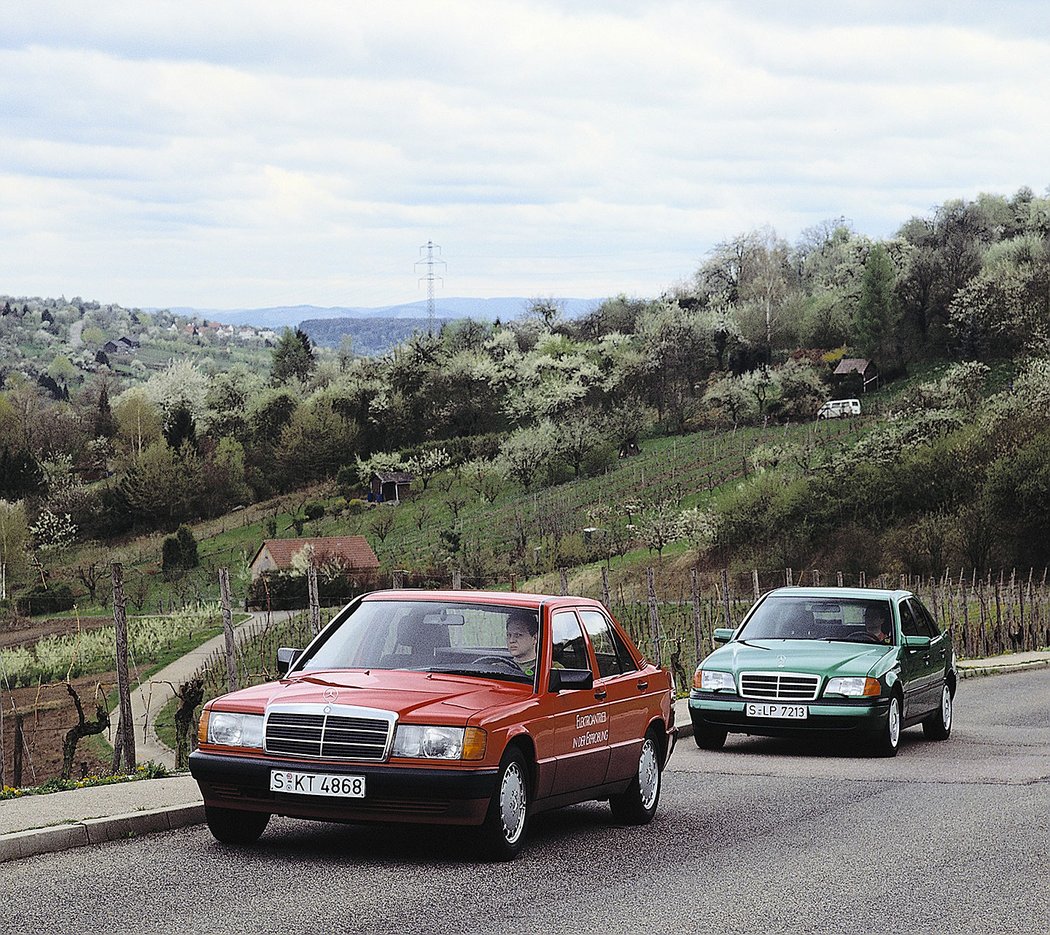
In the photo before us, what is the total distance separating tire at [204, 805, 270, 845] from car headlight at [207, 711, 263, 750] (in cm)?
52

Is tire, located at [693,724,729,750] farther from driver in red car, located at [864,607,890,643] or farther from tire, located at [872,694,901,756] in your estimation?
driver in red car, located at [864,607,890,643]

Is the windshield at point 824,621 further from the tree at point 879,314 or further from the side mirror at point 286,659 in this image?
the tree at point 879,314

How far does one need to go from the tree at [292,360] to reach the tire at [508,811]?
155441 millimetres

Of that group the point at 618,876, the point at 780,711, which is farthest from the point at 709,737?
the point at 618,876

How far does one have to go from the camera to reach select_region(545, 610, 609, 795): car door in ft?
33.4

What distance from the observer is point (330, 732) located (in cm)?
907

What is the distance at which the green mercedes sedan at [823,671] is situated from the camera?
16422 millimetres

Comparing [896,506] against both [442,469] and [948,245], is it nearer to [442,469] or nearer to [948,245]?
[442,469]

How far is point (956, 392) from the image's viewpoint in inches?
3974

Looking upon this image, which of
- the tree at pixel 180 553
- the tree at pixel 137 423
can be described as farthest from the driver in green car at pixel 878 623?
the tree at pixel 137 423

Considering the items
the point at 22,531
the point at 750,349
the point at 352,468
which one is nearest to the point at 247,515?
the point at 352,468

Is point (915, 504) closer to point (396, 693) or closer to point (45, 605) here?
point (45, 605)

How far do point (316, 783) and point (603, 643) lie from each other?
10.5ft

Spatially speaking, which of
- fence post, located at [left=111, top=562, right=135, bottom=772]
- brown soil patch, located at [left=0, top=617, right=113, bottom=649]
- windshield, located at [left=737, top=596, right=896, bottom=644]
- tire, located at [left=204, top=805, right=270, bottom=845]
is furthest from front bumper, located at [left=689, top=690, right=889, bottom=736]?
brown soil patch, located at [left=0, top=617, right=113, bottom=649]
